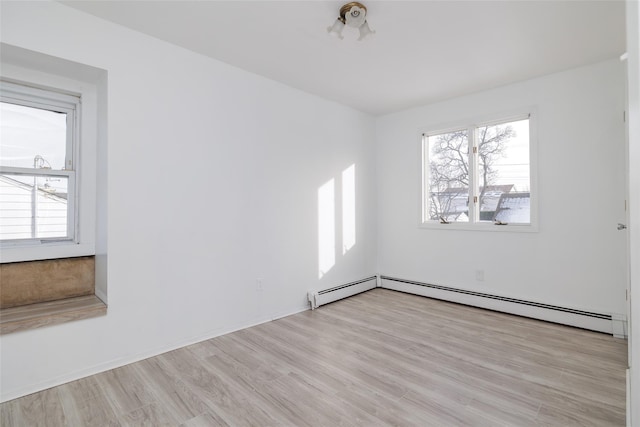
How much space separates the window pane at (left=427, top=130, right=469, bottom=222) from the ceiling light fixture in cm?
228

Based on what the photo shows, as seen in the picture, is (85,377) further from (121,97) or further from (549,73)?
(549,73)

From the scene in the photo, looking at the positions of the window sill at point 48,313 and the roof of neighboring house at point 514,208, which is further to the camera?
the roof of neighboring house at point 514,208

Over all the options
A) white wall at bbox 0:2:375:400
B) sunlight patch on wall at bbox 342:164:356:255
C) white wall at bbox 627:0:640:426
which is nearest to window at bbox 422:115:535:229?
sunlight patch on wall at bbox 342:164:356:255

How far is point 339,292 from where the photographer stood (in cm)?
406

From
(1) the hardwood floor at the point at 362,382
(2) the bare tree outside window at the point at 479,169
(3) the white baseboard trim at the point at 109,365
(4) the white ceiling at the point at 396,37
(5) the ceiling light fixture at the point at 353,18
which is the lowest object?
(1) the hardwood floor at the point at 362,382

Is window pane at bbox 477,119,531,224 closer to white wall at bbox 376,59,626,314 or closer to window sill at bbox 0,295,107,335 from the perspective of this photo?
white wall at bbox 376,59,626,314

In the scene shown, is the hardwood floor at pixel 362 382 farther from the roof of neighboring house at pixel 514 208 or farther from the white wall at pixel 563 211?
the roof of neighboring house at pixel 514 208

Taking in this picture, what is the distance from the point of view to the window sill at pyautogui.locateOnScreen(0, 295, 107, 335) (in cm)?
201

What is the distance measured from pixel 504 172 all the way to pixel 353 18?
2.60 meters

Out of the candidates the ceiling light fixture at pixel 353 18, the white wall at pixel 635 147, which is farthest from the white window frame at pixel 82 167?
the white wall at pixel 635 147

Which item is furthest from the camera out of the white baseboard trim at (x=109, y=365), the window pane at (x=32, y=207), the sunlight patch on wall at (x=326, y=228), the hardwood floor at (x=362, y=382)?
the sunlight patch on wall at (x=326, y=228)

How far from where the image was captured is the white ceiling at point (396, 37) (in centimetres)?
222

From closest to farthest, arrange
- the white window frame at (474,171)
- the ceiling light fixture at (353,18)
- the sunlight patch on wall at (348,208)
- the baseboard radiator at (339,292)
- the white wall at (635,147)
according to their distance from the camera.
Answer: the white wall at (635,147), the ceiling light fixture at (353,18), the white window frame at (474,171), the baseboard radiator at (339,292), the sunlight patch on wall at (348,208)

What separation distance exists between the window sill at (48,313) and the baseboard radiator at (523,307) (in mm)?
3589
